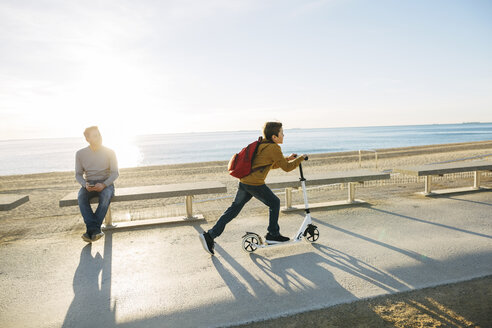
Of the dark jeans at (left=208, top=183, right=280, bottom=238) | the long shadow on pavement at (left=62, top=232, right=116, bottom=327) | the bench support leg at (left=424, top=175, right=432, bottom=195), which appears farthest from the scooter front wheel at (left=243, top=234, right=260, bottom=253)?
the bench support leg at (left=424, top=175, right=432, bottom=195)

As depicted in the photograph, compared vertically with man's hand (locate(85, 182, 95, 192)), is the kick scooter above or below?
below

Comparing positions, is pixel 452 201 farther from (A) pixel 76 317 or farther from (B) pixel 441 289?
(A) pixel 76 317

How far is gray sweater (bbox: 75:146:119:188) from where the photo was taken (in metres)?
5.55

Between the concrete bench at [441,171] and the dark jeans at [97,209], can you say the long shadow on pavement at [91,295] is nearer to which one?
the dark jeans at [97,209]

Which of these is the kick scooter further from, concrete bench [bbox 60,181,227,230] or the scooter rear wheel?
concrete bench [bbox 60,181,227,230]

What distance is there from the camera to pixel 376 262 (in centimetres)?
431

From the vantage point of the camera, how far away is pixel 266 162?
4449 mm

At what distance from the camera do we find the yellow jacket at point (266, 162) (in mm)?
4355

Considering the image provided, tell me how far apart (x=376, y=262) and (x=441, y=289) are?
2.84 feet

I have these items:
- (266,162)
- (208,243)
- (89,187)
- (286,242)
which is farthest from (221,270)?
(89,187)

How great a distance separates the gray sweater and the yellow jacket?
2382mm

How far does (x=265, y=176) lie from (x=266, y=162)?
22 centimetres

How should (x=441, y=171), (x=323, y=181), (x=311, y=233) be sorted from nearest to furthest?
(x=311, y=233)
(x=323, y=181)
(x=441, y=171)

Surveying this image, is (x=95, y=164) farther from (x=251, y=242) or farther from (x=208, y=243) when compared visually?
(x=251, y=242)
